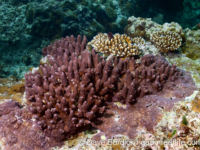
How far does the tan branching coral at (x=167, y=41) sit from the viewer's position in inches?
243

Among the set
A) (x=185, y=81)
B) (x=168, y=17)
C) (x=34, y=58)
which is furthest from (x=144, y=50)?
(x=168, y=17)

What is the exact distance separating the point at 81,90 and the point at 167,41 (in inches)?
203

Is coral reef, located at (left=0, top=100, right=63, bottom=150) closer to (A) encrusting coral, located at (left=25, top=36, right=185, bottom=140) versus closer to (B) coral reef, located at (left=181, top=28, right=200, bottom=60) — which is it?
(A) encrusting coral, located at (left=25, top=36, right=185, bottom=140)

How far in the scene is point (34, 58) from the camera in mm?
11789

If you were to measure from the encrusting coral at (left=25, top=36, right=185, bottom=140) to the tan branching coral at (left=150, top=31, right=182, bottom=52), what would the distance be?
6.20ft

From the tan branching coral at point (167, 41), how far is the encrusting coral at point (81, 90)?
1.89 meters

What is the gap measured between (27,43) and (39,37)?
127cm

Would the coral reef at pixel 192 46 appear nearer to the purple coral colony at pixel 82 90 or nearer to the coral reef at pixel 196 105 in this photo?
the purple coral colony at pixel 82 90

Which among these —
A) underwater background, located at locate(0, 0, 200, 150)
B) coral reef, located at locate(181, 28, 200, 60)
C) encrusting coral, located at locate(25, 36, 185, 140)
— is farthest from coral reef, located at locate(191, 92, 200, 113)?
coral reef, located at locate(181, 28, 200, 60)

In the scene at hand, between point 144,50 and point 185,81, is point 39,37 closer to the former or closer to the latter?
point 144,50

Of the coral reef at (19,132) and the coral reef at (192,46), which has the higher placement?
the coral reef at (192,46)

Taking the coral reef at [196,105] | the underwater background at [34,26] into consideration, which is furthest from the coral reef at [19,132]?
the underwater background at [34,26]

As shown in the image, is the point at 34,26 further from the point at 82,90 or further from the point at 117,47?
the point at 82,90

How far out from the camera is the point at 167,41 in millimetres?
6184
